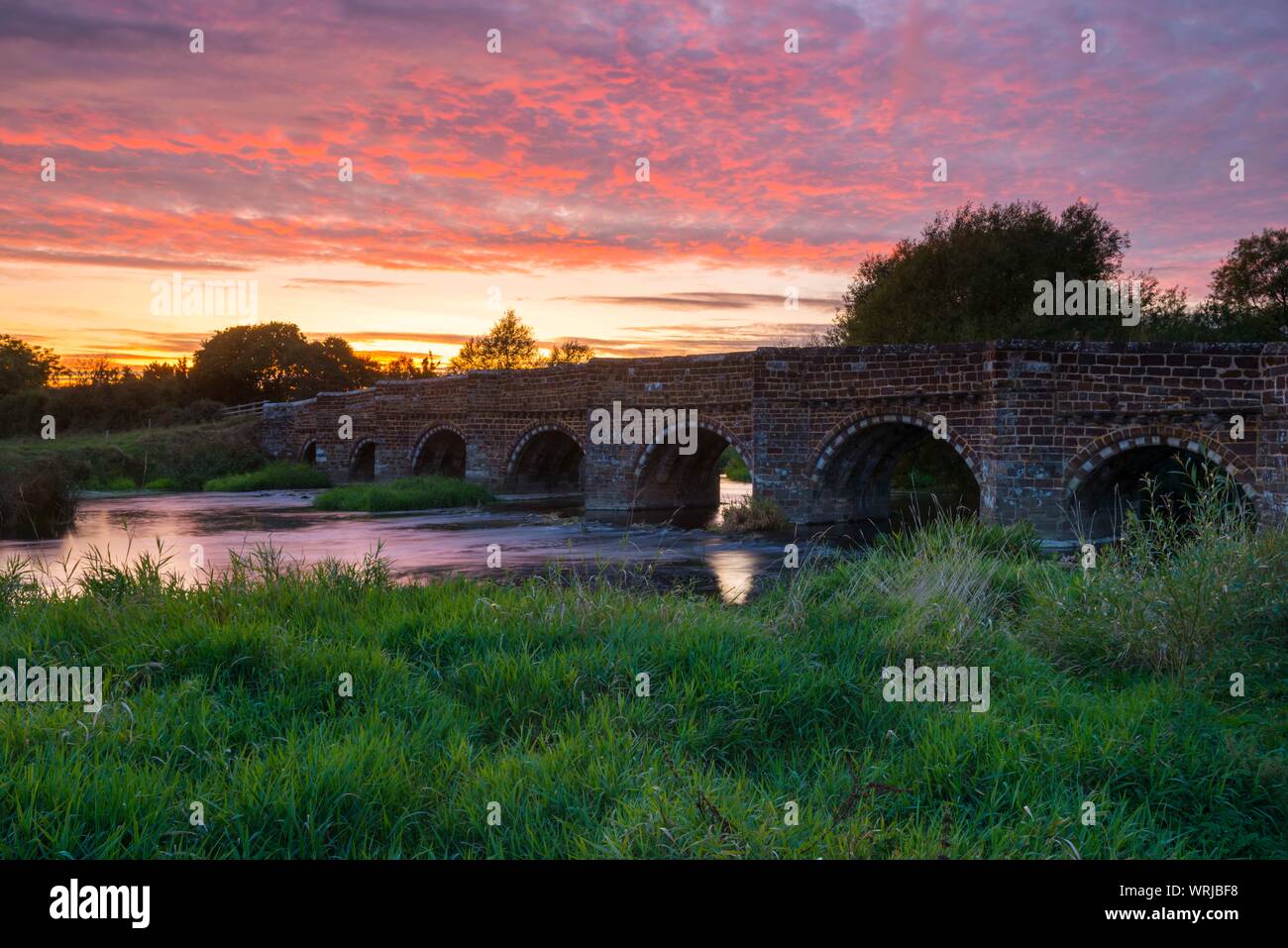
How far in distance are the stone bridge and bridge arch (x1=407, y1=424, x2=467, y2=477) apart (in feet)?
2.13

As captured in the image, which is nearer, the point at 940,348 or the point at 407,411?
the point at 940,348

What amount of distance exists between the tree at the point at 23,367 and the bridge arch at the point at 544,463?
44.5 meters

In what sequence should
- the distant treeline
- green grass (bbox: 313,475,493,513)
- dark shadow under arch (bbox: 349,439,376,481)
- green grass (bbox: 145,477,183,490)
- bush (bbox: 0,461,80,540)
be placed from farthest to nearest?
1. the distant treeline
2. dark shadow under arch (bbox: 349,439,376,481)
3. green grass (bbox: 145,477,183,490)
4. green grass (bbox: 313,475,493,513)
5. bush (bbox: 0,461,80,540)

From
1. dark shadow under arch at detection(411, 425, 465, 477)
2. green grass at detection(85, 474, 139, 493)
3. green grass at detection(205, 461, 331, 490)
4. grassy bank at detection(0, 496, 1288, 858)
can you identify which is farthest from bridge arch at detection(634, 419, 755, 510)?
green grass at detection(85, 474, 139, 493)

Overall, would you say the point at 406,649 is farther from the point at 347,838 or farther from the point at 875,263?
the point at 875,263

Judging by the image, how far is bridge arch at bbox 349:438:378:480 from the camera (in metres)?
40.3

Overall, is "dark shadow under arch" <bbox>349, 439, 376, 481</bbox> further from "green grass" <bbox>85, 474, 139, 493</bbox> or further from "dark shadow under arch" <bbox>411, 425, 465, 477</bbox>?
"green grass" <bbox>85, 474, 139, 493</bbox>

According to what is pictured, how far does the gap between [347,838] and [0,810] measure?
1.49 metres

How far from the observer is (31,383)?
222ft

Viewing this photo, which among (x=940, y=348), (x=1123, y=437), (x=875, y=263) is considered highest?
(x=875, y=263)

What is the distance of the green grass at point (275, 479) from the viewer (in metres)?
37.0

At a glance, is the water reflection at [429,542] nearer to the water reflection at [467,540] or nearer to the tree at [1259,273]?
the water reflection at [467,540]

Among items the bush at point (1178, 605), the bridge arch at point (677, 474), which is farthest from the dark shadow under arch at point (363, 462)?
the bush at point (1178, 605)
